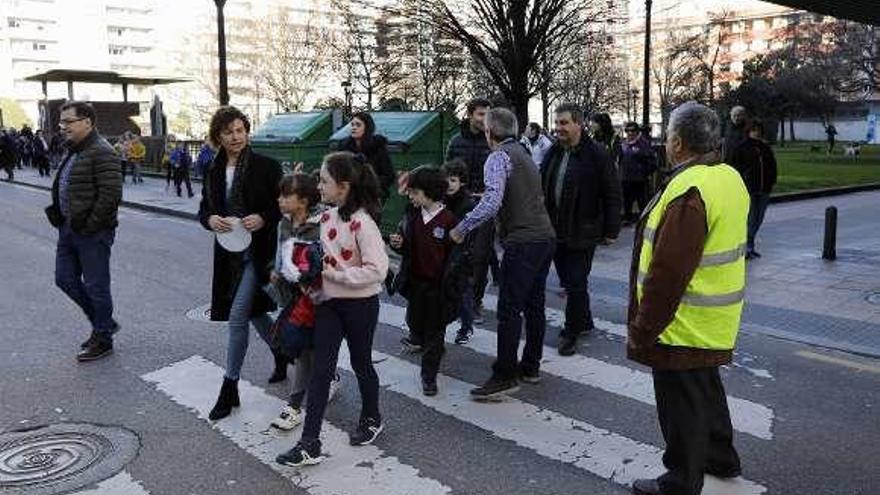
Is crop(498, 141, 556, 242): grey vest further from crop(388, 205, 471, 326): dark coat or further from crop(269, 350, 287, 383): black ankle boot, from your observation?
crop(269, 350, 287, 383): black ankle boot

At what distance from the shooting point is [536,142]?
438 inches

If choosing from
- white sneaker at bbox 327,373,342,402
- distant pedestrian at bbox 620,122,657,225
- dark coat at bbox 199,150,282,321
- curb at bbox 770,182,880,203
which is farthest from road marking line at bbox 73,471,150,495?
curb at bbox 770,182,880,203

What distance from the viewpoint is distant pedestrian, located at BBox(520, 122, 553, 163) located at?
34.4 ft

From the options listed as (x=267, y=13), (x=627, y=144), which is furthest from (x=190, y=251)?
(x=267, y=13)

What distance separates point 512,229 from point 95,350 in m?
3.39

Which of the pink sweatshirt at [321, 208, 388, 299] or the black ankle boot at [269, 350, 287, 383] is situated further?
the black ankle boot at [269, 350, 287, 383]

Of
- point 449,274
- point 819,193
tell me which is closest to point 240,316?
point 449,274

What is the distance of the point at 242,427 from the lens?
15.6ft

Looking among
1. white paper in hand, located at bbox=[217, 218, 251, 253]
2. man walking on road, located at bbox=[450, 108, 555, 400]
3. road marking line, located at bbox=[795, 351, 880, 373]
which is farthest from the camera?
road marking line, located at bbox=[795, 351, 880, 373]

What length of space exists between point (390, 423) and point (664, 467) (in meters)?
1.61

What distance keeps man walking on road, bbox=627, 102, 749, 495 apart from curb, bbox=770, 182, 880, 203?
15358 millimetres

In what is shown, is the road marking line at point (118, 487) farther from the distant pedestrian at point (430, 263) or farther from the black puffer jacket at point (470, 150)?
the black puffer jacket at point (470, 150)

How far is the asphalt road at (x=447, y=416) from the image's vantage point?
4062 millimetres

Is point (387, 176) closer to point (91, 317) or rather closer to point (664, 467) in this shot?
point (91, 317)
